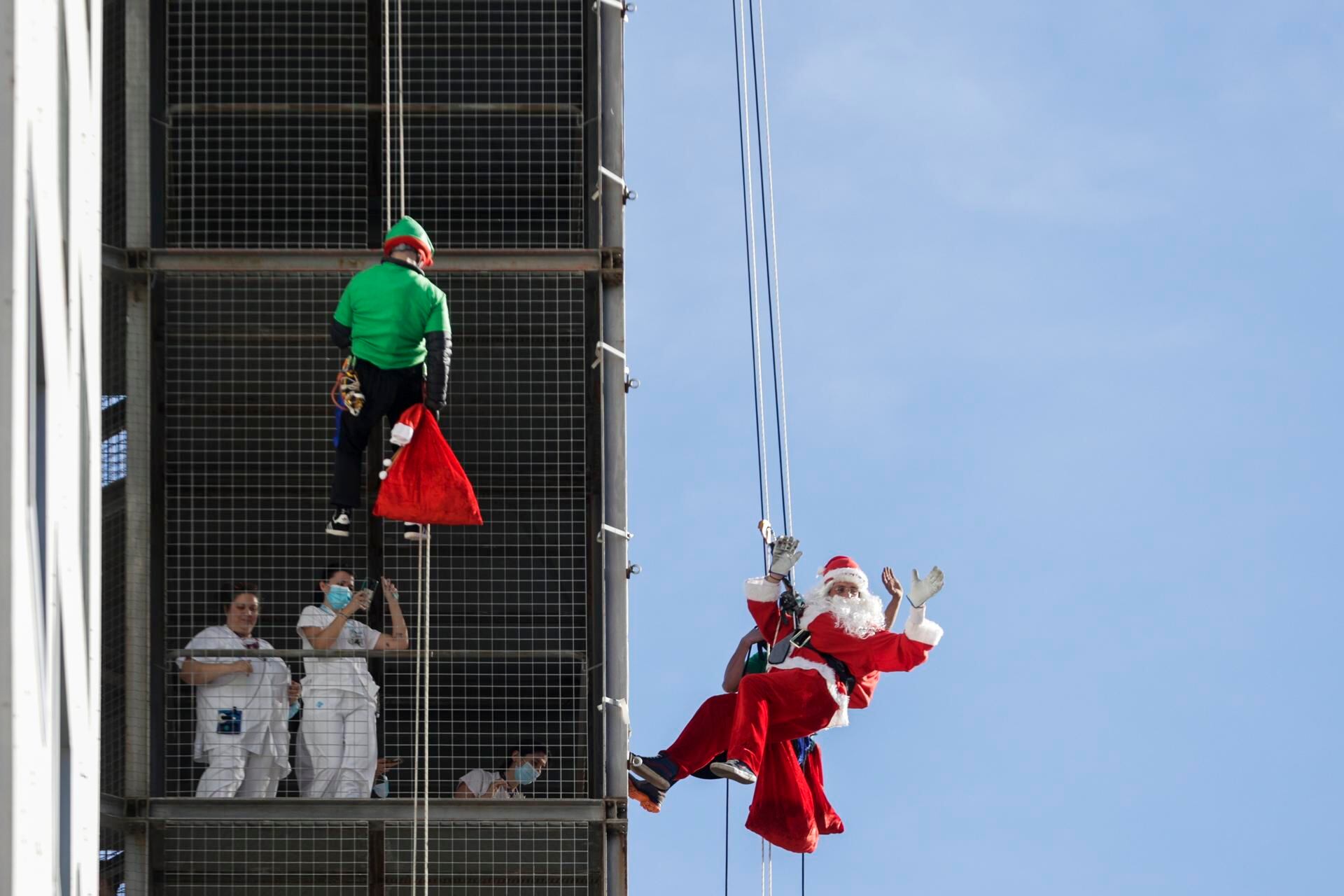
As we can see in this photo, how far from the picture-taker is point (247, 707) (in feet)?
55.1

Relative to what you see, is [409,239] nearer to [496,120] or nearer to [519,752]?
[496,120]

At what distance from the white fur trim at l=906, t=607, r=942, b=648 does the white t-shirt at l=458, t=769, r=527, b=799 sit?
2902 mm

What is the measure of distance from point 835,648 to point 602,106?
159 inches

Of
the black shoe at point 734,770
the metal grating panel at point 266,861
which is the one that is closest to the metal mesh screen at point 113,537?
the metal grating panel at point 266,861

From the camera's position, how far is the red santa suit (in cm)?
1648

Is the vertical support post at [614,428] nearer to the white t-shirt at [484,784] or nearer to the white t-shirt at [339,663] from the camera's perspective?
the white t-shirt at [484,784]

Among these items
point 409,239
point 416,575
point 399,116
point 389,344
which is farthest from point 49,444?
point 399,116

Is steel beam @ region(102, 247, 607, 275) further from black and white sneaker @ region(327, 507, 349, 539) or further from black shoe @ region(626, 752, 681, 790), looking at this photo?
black shoe @ region(626, 752, 681, 790)

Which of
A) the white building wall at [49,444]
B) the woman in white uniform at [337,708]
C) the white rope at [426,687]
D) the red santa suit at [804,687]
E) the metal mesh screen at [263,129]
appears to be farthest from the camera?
the metal mesh screen at [263,129]

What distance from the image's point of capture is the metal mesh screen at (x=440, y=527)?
17.2m

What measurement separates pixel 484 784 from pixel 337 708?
1.16 meters

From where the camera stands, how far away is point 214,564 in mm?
17297

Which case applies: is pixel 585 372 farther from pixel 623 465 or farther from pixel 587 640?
pixel 587 640

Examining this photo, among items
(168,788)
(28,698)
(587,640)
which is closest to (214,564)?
(168,788)
